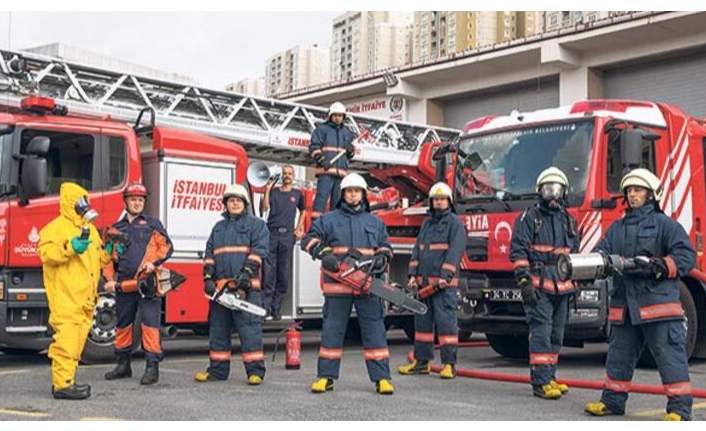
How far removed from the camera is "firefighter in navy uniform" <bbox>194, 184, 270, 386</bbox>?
7879 mm

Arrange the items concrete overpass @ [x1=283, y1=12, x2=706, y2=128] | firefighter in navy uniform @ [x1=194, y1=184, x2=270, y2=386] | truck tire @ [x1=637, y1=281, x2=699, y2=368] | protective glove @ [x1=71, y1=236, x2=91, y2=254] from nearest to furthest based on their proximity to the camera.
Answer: protective glove @ [x1=71, y1=236, x2=91, y2=254] → firefighter in navy uniform @ [x1=194, y1=184, x2=270, y2=386] → truck tire @ [x1=637, y1=281, x2=699, y2=368] → concrete overpass @ [x1=283, y1=12, x2=706, y2=128]

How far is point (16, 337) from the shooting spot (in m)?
8.44

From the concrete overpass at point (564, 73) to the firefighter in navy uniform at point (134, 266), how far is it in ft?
47.8

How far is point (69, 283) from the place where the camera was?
6.83m

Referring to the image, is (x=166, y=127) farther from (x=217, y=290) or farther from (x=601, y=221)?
(x=601, y=221)

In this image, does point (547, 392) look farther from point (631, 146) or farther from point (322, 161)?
point (322, 161)

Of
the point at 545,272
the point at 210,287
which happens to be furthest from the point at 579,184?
the point at 210,287

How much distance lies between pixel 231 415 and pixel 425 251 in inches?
130

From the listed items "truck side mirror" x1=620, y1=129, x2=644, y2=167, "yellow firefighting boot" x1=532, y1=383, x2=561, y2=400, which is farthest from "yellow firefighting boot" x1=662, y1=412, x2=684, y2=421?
"truck side mirror" x1=620, y1=129, x2=644, y2=167

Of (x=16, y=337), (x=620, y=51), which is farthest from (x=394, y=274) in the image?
(x=620, y=51)

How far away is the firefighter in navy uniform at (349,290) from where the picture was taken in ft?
24.0

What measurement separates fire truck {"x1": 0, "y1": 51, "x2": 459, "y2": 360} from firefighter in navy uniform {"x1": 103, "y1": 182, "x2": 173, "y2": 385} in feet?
3.23

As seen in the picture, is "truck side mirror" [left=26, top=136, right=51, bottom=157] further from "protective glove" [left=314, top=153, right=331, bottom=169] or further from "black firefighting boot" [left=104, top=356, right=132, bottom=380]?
"protective glove" [left=314, top=153, right=331, bottom=169]

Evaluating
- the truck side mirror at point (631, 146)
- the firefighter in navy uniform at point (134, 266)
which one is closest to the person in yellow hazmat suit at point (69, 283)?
the firefighter in navy uniform at point (134, 266)
